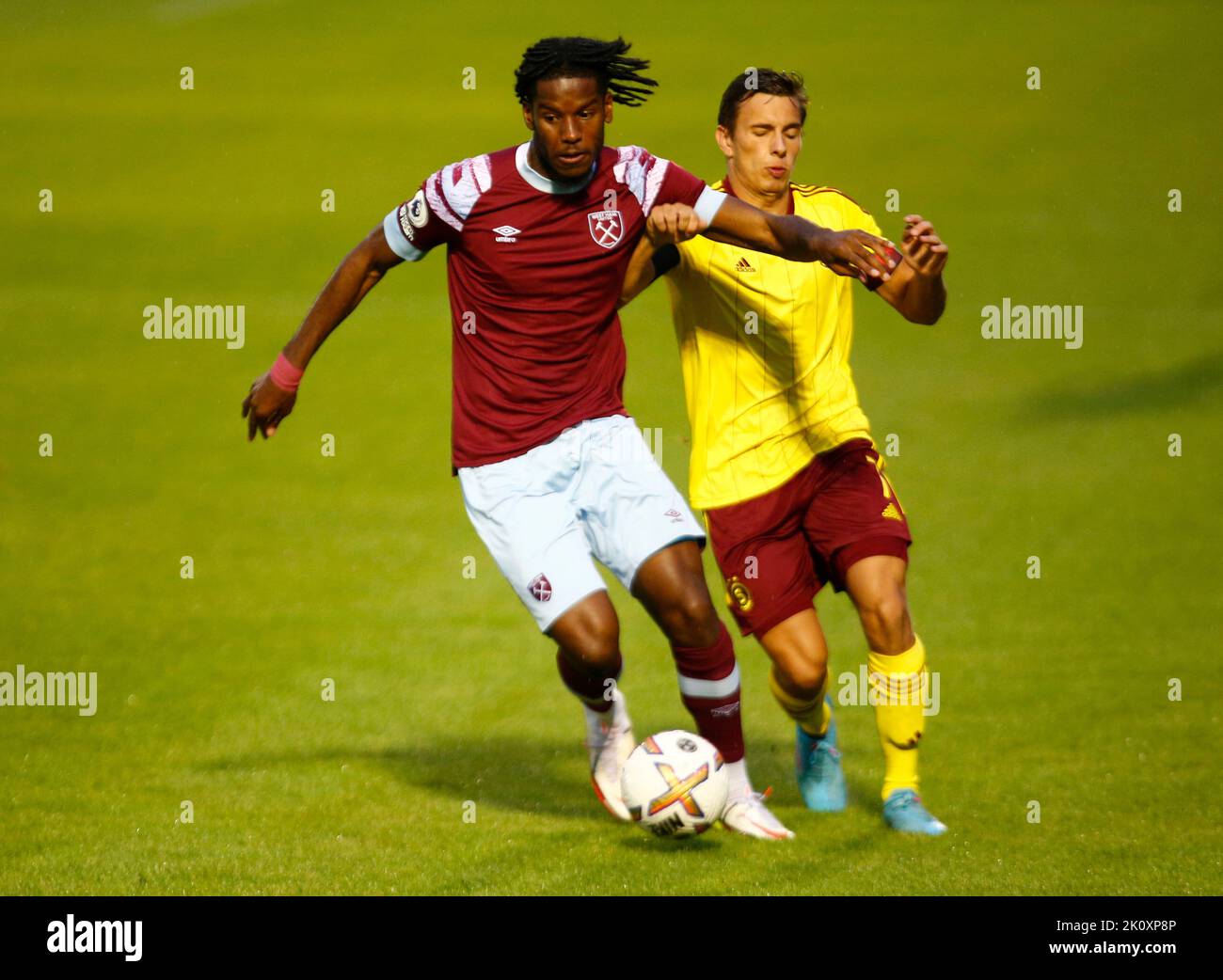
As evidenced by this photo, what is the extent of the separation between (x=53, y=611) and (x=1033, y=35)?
2881 cm

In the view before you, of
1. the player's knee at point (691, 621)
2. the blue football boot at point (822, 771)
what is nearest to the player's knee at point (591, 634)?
the player's knee at point (691, 621)

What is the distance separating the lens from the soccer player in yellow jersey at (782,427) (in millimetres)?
7133

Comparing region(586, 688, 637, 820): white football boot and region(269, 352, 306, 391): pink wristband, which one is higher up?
region(269, 352, 306, 391): pink wristband

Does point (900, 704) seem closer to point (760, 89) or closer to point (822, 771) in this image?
point (822, 771)

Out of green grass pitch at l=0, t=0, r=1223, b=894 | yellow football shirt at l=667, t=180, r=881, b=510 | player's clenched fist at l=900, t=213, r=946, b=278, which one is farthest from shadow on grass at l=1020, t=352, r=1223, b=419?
player's clenched fist at l=900, t=213, r=946, b=278

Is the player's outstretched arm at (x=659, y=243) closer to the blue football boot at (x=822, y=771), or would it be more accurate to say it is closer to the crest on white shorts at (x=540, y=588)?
the crest on white shorts at (x=540, y=588)

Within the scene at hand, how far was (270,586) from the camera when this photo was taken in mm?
13148

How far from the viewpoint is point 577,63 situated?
6293 millimetres

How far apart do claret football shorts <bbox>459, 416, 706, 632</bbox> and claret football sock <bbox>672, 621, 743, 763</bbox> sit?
0.45 m

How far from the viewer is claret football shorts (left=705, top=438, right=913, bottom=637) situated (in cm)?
716

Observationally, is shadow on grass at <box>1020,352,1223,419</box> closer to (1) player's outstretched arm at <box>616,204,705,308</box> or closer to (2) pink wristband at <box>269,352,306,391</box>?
(1) player's outstretched arm at <box>616,204,705,308</box>
